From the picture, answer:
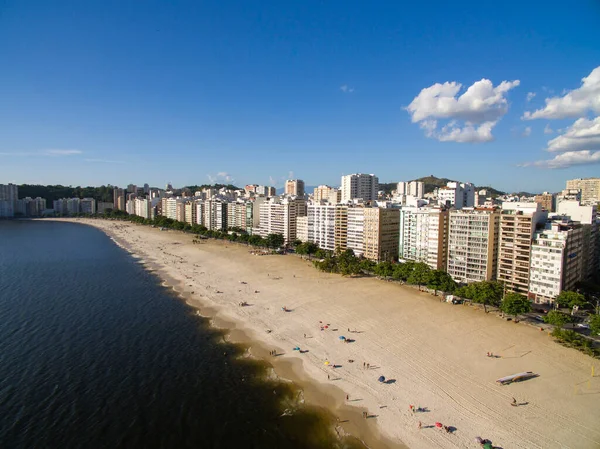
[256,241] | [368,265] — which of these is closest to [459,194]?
[368,265]

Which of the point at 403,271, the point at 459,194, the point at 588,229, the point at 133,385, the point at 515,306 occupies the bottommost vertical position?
the point at 133,385

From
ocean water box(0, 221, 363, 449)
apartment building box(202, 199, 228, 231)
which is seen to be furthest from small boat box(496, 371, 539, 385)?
apartment building box(202, 199, 228, 231)

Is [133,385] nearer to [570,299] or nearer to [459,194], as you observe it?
[570,299]

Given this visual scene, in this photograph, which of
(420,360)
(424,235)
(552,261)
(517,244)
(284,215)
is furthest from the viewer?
(284,215)

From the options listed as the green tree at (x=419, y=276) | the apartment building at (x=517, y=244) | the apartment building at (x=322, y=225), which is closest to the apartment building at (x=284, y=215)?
the apartment building at (x=322, y=225)

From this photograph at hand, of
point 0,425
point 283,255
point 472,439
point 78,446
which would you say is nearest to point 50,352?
point 0,425

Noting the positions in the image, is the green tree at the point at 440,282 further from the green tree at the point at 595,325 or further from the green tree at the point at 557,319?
the green tree at the point at 595,325

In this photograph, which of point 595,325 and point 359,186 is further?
point 359,186
